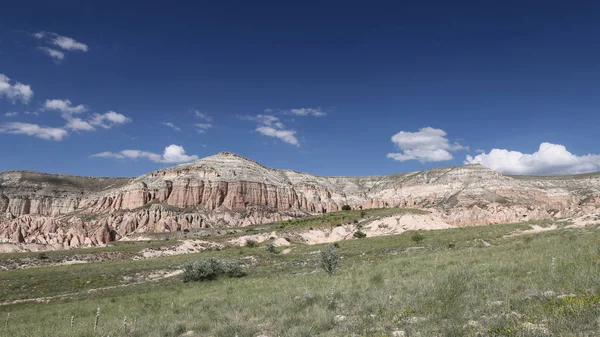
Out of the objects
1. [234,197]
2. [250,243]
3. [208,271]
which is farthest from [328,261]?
[234,197]

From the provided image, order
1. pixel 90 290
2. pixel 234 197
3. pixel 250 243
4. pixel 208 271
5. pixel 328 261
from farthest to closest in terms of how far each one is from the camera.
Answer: pixel 234 197 → pixel 250 243 → pixel 90 290 → pixel 208 271 → pixel 328 261

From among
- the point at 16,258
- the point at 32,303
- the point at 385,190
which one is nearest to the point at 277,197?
the point at 385,190

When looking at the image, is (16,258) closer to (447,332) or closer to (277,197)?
(447,332)

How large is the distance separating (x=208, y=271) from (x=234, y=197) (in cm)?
10021

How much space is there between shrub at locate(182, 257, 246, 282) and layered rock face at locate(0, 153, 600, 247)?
66418mm

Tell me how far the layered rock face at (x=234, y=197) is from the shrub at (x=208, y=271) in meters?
66.4

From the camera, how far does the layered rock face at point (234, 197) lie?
94.4 meters

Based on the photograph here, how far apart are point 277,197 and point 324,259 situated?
115951 mm

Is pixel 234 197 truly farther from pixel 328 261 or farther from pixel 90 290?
pixel 328 261

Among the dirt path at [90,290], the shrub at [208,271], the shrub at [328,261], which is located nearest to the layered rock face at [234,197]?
the dirt path at [90,290]

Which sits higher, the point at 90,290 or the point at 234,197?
the point at 234,197

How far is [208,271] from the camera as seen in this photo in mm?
26875

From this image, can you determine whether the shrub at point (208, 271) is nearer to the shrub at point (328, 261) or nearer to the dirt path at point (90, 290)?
the dirt path at point (90, 290)

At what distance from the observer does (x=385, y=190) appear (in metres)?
152
